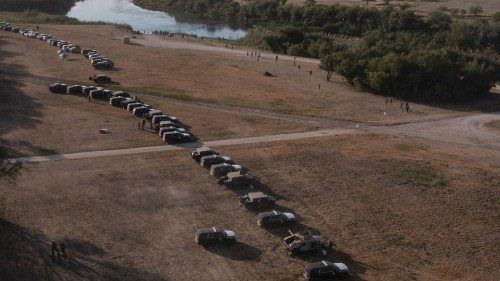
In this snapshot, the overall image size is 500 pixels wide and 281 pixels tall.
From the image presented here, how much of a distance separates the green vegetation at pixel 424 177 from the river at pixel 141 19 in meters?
89.0

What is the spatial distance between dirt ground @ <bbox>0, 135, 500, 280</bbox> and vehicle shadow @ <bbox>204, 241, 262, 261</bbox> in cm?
10

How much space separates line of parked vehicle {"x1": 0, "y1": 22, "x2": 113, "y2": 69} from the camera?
8073 centimetres

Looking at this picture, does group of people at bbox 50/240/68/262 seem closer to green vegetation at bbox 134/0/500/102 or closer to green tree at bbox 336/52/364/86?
green vegetation at bbox 134/0/500/102

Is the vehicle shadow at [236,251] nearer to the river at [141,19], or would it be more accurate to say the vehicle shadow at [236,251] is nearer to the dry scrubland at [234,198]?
the dry scrubland at [234,198]

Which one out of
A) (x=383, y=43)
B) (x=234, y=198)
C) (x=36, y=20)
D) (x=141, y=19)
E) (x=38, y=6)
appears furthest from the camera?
(x=38, y=6)

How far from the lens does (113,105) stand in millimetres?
62156

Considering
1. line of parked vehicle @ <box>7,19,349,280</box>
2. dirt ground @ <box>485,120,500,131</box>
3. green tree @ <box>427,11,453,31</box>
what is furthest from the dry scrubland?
green tree @ <box>427,11,453,31</box>

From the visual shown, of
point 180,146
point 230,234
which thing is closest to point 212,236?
point 230,234

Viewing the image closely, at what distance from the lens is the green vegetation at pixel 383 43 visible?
243 ft

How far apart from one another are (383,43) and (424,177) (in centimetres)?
4457

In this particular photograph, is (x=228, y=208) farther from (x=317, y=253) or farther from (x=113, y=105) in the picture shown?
(x=113, y=105)

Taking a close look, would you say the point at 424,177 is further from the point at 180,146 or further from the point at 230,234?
the point at 180,146

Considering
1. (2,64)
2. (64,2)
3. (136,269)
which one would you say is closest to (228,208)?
(136,269)

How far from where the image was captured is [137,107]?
59.5m
